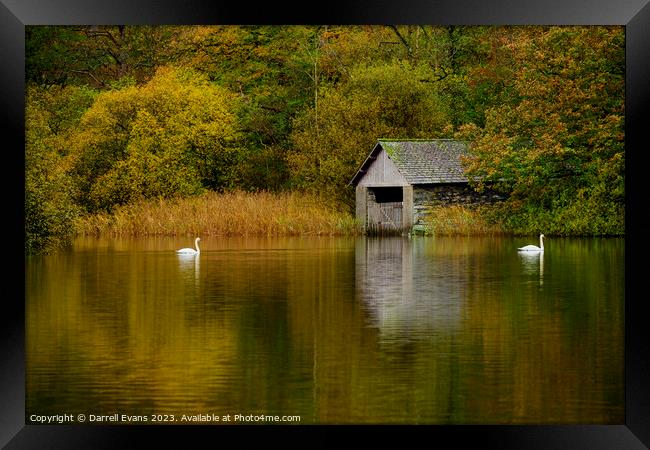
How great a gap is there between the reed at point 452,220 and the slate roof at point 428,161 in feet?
2.97

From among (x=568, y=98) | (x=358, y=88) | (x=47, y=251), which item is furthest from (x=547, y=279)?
(x=358, y=88)

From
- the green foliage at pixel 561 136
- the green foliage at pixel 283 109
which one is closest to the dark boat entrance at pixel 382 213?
the green foliage at pixel 283 109

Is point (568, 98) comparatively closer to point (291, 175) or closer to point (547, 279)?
point (547, 279)

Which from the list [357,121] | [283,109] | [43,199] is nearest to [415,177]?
[357,121]

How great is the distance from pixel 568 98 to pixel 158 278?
1215 cm

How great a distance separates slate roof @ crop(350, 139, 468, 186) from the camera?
4028 cm

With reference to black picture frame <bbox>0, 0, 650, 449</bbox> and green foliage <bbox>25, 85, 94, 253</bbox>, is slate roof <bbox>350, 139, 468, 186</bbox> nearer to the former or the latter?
green foliage <bbox>25, 85, 94, 253</bbox>

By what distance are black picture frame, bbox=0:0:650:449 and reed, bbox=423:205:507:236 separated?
31.1 meters

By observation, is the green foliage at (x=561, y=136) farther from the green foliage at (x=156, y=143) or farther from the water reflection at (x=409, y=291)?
the green foliage at (x=156, y=143)

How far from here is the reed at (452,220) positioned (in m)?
39.6

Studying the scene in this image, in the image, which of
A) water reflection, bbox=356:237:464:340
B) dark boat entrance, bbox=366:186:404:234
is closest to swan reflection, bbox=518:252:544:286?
water reflection, bbox=356:237:464:340

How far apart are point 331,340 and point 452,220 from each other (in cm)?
2658

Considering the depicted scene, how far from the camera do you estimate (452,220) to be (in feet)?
132
